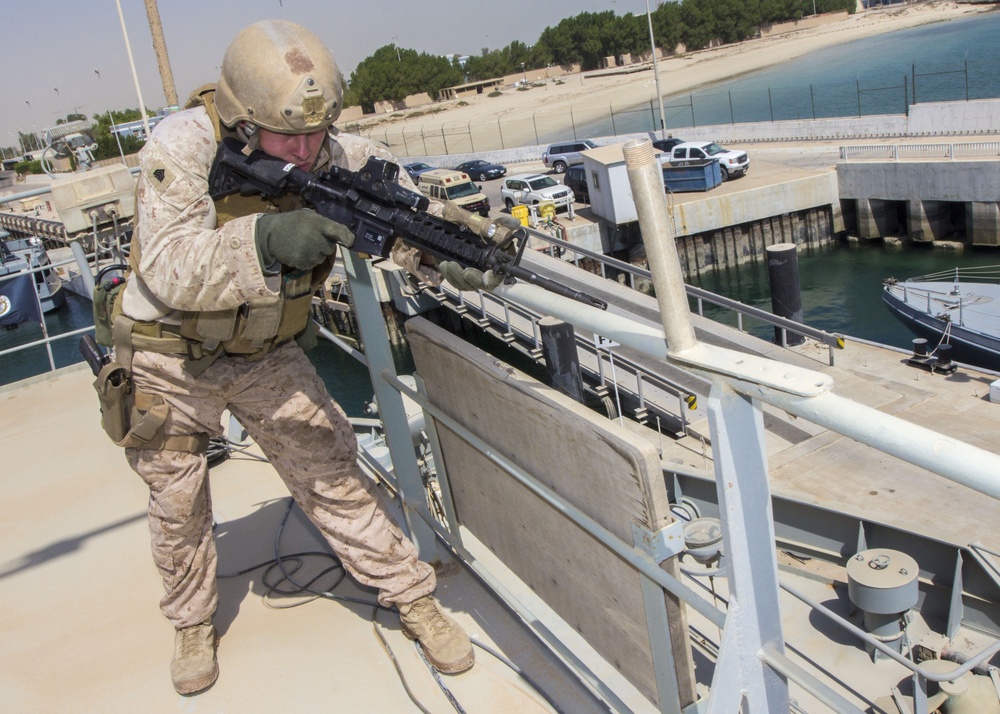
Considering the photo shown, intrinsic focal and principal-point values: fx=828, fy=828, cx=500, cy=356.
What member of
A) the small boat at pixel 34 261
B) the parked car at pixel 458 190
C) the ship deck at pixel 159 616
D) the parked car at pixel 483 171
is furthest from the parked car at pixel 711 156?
the small boat at pixel 34 261

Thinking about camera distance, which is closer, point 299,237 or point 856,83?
point 299,237

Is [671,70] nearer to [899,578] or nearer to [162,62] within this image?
[162,62]

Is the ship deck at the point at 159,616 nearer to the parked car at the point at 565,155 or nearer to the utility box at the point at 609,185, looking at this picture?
the utility box at the point at 609,185

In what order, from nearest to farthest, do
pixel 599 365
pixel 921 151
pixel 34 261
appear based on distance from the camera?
pixel 599 365 → pixel 921 151 → pixel 34 261

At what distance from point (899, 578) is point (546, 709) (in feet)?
17.2

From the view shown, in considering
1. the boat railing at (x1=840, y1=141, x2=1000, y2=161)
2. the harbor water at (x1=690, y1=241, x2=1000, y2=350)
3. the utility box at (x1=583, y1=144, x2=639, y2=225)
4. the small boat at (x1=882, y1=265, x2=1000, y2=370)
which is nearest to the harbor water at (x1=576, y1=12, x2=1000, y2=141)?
the boat railing at (x1=840, y1=141, x2=1000, y2=161)

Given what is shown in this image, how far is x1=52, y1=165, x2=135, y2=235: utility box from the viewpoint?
16.6 feet

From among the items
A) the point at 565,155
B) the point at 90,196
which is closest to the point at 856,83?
the point at 565,155

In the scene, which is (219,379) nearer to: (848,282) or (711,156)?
(848,282)

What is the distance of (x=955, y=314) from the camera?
15484 millimetres

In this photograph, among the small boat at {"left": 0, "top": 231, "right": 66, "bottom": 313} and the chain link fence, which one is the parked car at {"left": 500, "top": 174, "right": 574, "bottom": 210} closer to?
the small boat at {"left": 0, "top": 231, "right": 66, "bottom": 313}

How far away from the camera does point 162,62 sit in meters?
17.6

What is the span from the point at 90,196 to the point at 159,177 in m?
3.04

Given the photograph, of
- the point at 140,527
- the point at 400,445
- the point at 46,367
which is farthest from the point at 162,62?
the point at 400,445
